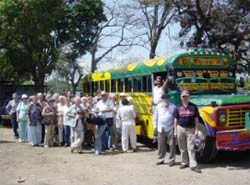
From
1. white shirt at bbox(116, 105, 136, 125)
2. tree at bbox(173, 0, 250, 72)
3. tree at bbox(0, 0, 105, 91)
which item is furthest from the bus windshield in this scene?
tree at bbox(0, 0, 105, 91)

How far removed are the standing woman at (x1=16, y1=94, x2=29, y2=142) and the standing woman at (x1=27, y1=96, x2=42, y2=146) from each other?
72cm

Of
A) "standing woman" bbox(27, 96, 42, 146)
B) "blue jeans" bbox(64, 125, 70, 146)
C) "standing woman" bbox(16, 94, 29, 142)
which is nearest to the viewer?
"blue jeans" bbox(64, 125, 70, 146)

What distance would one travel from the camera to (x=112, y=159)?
12.3 meters

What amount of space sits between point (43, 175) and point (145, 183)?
2.39 m

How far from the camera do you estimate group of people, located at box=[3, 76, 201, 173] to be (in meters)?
10.6

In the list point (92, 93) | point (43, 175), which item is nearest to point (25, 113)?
point (92, 93)

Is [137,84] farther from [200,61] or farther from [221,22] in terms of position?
[221,22]

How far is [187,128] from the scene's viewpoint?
34.4ft

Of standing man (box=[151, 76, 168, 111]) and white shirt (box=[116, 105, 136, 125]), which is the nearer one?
standing man (box=[151, 76, 168, 111])

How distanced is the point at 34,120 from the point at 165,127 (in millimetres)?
5791

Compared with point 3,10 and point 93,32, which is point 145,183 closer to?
point 3,10

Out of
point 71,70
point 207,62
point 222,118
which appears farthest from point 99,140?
point 71,70

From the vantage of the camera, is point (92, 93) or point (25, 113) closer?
point (25, 113)

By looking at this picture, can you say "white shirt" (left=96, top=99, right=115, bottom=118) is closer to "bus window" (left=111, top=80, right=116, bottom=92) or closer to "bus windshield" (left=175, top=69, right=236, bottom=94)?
"bus windshield" (left=175, top=69, right=236, bottom=94)
